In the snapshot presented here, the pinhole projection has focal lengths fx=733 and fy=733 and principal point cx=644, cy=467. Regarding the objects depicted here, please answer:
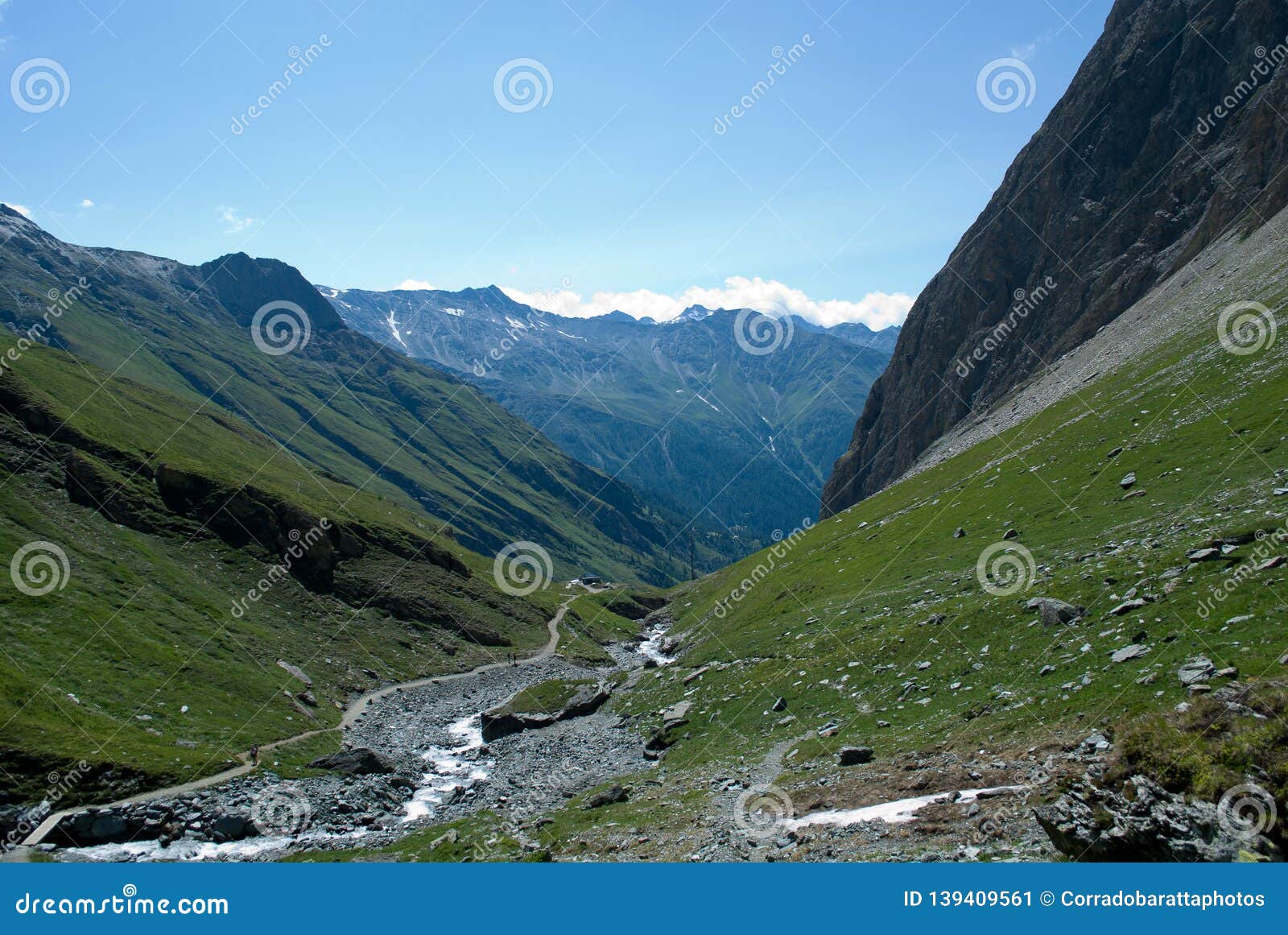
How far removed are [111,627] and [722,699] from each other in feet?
147

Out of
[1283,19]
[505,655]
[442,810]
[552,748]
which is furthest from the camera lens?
[1283,19]

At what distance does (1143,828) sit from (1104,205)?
5834 inches

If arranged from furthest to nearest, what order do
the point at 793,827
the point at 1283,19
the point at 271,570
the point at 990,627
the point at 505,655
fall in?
the point at 1283,19, the point at 505,655, the point at 271,570, the point at 990,627, the point at 793,827

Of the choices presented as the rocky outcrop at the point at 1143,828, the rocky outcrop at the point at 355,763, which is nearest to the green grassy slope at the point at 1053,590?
the rocky outcrop at the point at 1143,828

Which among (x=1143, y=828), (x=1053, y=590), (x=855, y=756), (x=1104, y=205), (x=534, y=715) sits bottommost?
(x=1053, y=590)

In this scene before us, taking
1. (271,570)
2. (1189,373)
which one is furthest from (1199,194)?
(271,570)

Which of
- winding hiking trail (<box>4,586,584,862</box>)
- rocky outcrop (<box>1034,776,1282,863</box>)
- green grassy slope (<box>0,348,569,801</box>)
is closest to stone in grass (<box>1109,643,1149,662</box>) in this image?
rocky outcrop (<box>1034,776,1282,863</box>)

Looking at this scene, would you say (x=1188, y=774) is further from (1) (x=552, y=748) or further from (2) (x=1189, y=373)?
(2) (x=1189, y=373)

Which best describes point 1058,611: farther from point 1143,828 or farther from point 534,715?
point 534,715

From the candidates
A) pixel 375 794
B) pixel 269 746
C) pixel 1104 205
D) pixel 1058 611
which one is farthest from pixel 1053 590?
pixel 1104 205

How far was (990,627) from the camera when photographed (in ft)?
114

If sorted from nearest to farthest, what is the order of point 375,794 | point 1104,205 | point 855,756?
point 855,756
point 375,794
point 1104,205

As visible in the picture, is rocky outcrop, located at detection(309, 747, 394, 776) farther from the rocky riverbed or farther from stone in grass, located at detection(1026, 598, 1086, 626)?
stone in grass, located at detection(1026, 598, 1086, 626)

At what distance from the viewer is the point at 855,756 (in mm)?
27688
